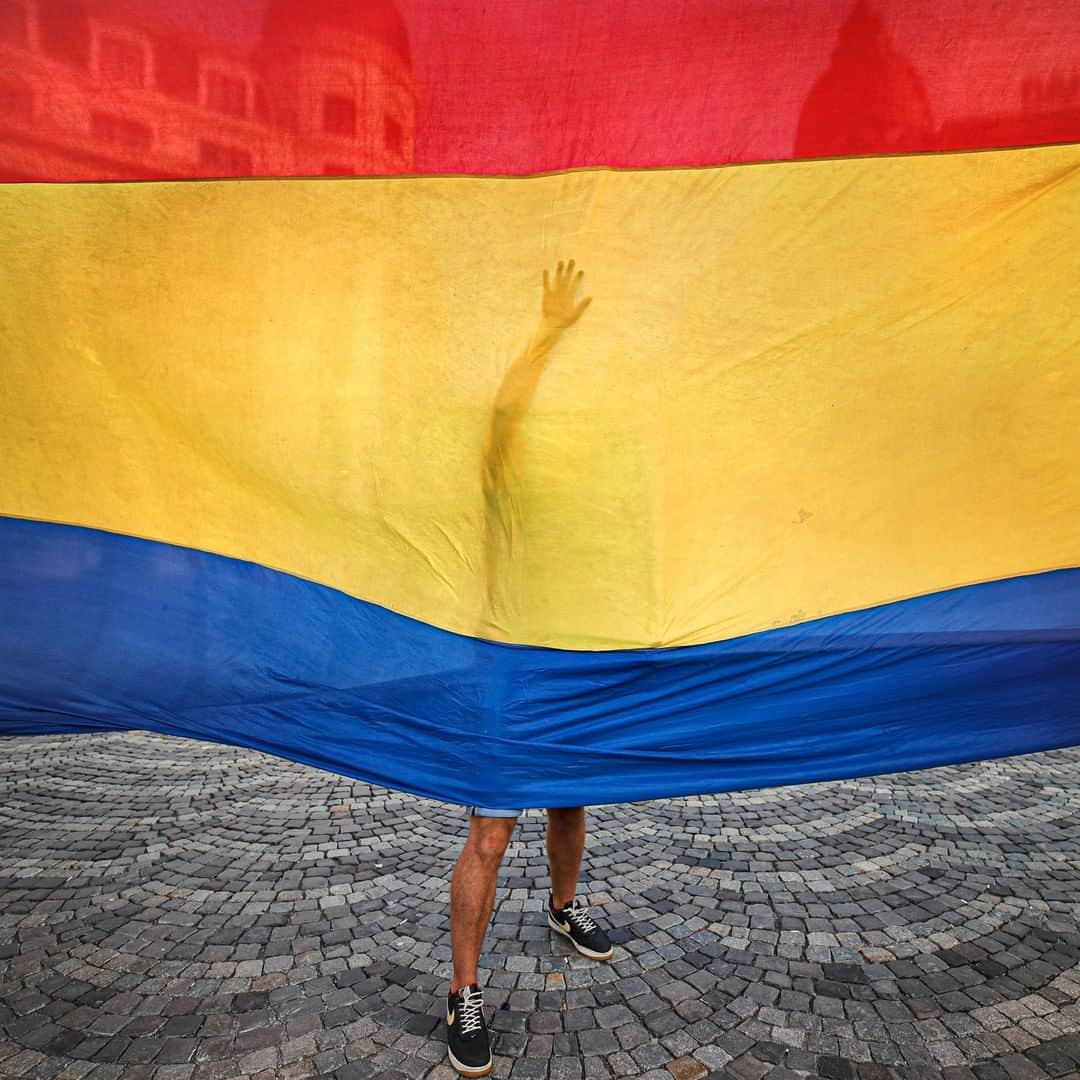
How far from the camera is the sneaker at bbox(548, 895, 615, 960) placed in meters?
3.74

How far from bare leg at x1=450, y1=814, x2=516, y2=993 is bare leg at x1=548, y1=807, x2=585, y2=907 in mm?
628

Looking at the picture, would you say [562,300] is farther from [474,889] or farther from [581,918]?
[581,918]

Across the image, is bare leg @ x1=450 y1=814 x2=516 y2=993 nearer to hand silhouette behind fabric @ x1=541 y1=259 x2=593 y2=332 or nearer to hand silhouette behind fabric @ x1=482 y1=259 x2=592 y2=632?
hand silhouette behind fabric @ x1=482 y1=259 x2=592 y2=632

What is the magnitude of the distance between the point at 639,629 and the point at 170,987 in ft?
8.72

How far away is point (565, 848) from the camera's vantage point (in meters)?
3.82

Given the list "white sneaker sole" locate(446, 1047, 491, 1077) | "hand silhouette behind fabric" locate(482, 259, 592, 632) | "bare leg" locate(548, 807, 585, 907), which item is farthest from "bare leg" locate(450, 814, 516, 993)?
"hand silhouette behind fabric" locate(482, 259, 592, 632)

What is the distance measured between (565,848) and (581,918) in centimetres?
33

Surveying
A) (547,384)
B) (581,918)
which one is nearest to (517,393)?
(547,384)

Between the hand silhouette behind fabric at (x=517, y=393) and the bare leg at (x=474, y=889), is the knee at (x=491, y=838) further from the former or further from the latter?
the hand silhouette behind fabric at (x=517, y=393)

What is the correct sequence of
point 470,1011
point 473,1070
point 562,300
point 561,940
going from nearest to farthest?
point 562,300
point 473,1070
point 470,1011
point 561,940

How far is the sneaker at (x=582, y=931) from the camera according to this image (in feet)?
12.3

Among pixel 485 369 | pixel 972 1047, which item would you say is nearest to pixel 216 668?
pixel 485 369

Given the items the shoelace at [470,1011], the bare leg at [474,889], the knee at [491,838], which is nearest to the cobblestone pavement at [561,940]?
the shoelace at [470,1011]

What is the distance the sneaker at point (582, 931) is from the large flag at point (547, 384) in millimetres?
1381
